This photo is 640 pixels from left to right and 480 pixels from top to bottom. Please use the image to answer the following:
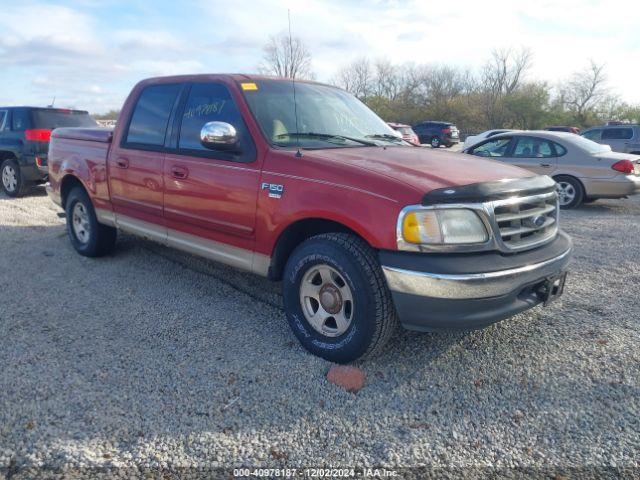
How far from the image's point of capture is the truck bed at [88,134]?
5.04 m

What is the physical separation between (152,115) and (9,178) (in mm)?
7031

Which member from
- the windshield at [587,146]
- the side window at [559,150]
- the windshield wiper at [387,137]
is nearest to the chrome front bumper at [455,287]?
the windshield wiper at [387,137]

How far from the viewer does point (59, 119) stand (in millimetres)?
9961

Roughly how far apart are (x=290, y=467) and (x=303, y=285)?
49.5 inches

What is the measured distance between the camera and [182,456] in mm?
2352

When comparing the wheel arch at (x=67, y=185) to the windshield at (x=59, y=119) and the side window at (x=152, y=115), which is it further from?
the windshield at (x=59, y=119)

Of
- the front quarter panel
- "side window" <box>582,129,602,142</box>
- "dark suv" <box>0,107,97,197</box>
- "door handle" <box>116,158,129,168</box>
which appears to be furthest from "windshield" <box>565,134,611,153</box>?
"dark suv" <box>0,107,97,197</box>

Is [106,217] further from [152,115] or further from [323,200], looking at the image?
[323,200]

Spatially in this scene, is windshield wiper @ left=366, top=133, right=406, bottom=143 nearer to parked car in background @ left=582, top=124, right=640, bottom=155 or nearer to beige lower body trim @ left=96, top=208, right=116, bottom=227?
beige lower body trim @ left=96, top=208, right=116, bottom=227

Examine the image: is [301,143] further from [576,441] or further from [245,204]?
[576,441]

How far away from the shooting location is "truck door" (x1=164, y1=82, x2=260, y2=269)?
11.8ft

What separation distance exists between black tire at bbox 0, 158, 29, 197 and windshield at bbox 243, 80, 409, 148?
25.3 feet

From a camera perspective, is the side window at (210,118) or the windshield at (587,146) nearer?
the side window at (210,118)

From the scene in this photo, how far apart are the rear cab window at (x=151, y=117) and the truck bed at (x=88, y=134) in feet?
1.50
